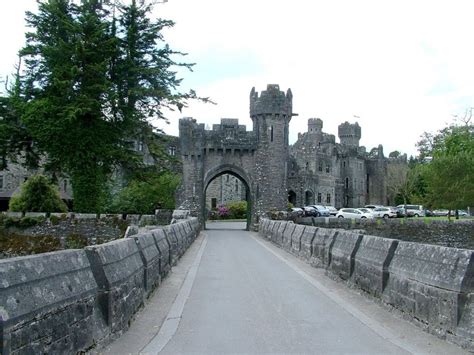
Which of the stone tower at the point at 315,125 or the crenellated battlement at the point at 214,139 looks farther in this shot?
the stone tower at the point at 315,125

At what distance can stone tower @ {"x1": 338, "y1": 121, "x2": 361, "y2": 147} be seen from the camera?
382 feet

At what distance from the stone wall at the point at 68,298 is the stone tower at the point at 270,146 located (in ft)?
122

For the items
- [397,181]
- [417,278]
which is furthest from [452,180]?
[397,181]

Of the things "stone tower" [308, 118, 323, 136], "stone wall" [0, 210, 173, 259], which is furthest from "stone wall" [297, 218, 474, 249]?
"stone tower" [308, 118, 323, 136]

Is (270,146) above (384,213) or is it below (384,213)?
above

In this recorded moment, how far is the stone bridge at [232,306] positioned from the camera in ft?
17.0

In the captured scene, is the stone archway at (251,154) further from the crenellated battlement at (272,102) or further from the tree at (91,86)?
the tree at (91,86)

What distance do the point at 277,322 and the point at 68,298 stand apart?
3.83 meters

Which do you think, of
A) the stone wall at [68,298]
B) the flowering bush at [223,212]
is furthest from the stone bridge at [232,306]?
the flowering bush at [223,212]

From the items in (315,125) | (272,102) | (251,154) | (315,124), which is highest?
(315,124)

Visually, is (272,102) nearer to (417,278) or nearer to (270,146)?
(270,146)

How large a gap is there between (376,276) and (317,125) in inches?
3917

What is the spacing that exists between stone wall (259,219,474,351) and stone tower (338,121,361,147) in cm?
10527

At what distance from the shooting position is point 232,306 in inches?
389
